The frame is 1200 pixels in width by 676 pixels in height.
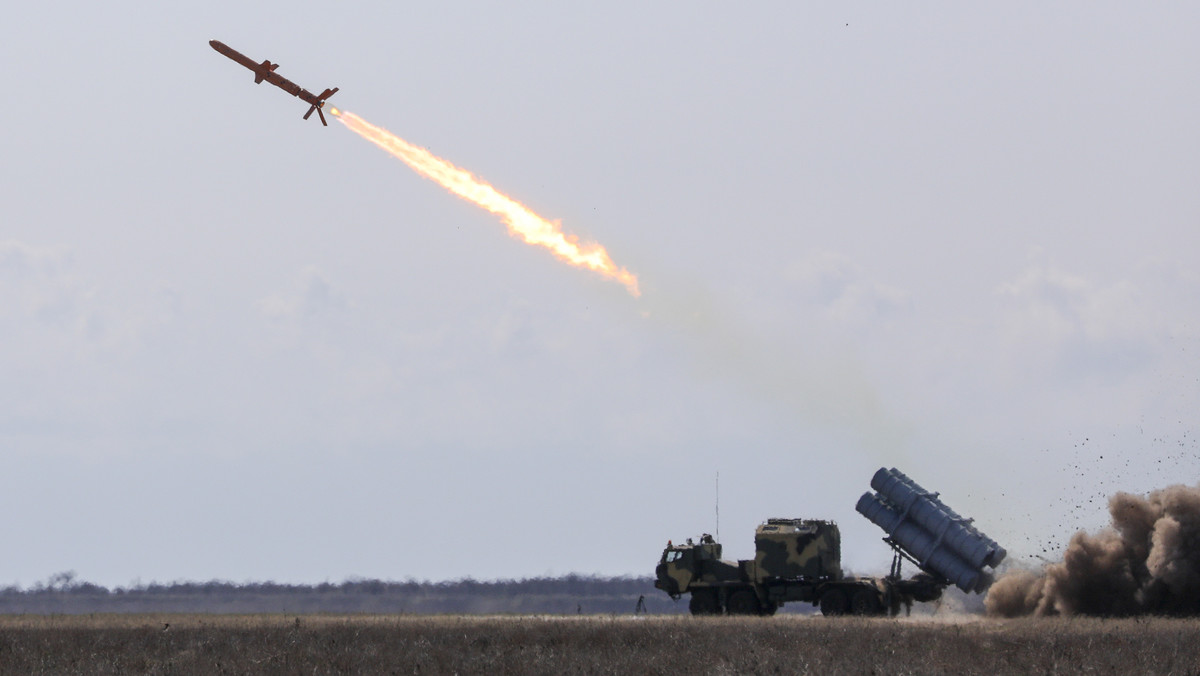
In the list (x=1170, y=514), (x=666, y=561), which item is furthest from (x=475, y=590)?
(x=1170, y=514)

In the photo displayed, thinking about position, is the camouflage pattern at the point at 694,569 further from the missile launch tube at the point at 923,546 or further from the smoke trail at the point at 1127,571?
the smoke trail at the point at 1127,571

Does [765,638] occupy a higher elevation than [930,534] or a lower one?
lower

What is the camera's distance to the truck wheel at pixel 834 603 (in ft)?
149

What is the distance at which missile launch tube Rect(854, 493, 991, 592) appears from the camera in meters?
43.8

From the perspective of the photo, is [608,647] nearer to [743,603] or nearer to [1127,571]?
[743,603]

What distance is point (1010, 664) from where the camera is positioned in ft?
94.5

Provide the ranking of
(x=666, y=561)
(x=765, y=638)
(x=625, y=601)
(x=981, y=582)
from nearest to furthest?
(x=765, y=638)
(x=981, y=582)
(x=666, y=561)
(x=625, y=601)

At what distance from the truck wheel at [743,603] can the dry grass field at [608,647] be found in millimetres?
7422

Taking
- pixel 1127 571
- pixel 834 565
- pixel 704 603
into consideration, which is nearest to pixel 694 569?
pixel 704 603

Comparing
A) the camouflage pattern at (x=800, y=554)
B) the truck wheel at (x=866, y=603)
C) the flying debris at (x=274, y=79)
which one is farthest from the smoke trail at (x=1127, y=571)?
the flying debris at (x=274, y=79)

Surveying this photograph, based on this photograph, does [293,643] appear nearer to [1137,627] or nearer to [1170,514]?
[1137,627]

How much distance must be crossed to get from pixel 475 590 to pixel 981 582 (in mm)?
24907

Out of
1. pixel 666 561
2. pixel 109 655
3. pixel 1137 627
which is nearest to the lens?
pixel 109 655

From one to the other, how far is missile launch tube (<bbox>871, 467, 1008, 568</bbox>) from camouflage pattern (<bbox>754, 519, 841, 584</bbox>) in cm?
207
